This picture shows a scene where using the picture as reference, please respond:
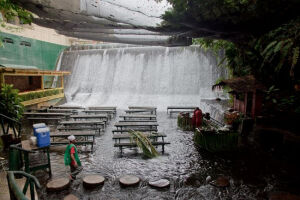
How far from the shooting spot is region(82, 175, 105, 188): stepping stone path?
5.79m

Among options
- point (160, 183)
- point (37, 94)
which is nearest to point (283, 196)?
point (160, 183)

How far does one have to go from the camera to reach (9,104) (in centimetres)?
960

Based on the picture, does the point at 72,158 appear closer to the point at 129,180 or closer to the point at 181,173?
the point at 129,180

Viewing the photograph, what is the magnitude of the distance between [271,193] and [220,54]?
1811cm

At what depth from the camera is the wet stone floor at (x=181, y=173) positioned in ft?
18.0

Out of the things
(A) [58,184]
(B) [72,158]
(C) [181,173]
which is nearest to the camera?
(A) [58,184]

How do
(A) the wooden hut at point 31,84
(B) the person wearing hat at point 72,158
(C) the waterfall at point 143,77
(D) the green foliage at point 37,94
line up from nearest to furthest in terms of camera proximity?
(B) the person wearing hat at point 72,158 → (A) the wooden hut at point 31,84 → (D) the green foliage at point 37,94 → (C) the waterfall at point 143,77

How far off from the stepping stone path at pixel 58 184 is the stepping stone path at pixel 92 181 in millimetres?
452

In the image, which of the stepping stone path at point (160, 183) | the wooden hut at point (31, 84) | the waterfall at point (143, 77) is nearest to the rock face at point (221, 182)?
the stepping stone path at point (160, 183)

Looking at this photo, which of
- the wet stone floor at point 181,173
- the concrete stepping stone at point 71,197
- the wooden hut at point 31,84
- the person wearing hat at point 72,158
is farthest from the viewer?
the wooden hut at point 31,84

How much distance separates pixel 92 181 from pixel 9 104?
628 centimetres

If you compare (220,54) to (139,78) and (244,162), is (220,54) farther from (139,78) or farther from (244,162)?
(244,162)

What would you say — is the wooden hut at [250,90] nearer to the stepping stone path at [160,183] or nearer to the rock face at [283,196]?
the rock face at [283,196]

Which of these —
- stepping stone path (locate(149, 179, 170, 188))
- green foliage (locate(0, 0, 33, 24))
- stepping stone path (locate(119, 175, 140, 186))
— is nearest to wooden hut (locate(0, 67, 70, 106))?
green foliage (locate(0, 0, 33, 24))
